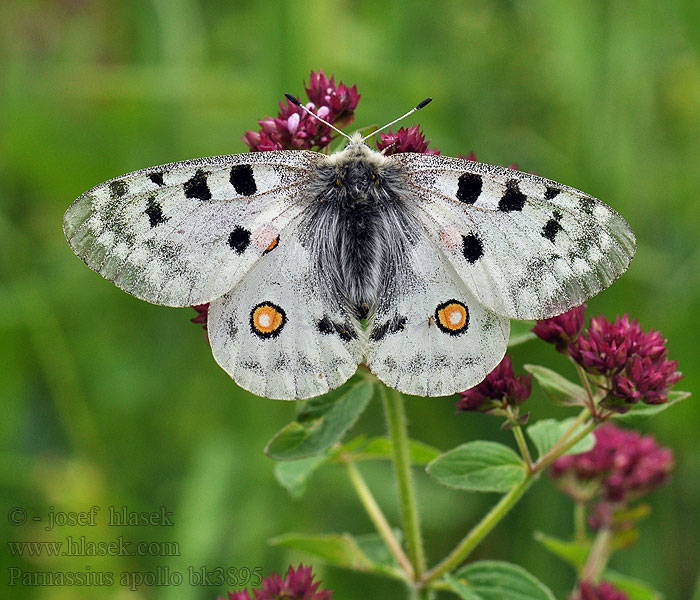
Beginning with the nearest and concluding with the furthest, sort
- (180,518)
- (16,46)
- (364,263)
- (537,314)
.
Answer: (537,314) → (364,263) → (180,518) → (16,46)

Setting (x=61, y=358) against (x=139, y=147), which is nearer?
(x=61, y=358)

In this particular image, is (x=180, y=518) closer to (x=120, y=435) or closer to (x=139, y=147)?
(x=120, y=435)

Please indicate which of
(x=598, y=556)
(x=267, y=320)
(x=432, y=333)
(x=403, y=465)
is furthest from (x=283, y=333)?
(x=598, y=556)

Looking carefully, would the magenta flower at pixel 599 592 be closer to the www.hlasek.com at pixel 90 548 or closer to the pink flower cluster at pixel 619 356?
the pink flower cluster at pixel 619 356

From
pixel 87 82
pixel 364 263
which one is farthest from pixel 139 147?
pixel 364 263

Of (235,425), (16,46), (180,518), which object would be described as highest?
(16,46)

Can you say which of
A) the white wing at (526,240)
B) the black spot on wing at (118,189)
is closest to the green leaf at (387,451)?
the white wing at (526,240)

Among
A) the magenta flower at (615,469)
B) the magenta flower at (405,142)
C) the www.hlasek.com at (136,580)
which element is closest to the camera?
the magenta flower at (405,142)
